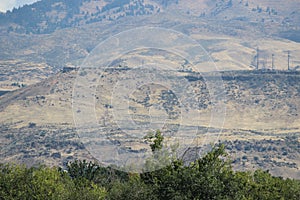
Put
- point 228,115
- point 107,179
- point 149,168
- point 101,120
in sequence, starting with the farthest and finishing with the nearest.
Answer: point 228,115 < point 107,179 < point 101,120 < point 149,168

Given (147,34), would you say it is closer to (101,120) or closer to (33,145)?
(101,120)

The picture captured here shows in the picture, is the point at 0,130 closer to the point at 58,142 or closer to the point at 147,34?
the point at 58,142

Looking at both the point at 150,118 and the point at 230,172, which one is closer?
the point at 230,172

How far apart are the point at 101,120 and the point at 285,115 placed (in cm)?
14894

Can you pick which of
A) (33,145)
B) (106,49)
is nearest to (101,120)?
(106,49)

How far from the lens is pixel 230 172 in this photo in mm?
40031

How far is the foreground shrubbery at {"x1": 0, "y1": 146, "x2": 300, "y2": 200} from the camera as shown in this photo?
125 ft

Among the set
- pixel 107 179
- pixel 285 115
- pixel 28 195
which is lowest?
pixel 285 115

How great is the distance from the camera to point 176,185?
38.4 m

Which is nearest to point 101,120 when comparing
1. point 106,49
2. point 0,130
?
point 106,49

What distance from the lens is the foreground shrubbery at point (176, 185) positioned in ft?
125

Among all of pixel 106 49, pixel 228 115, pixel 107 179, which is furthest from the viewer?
pixel 228 115

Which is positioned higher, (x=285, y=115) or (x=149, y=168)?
(x=149, y=168)

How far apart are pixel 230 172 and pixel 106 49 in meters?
13.7
